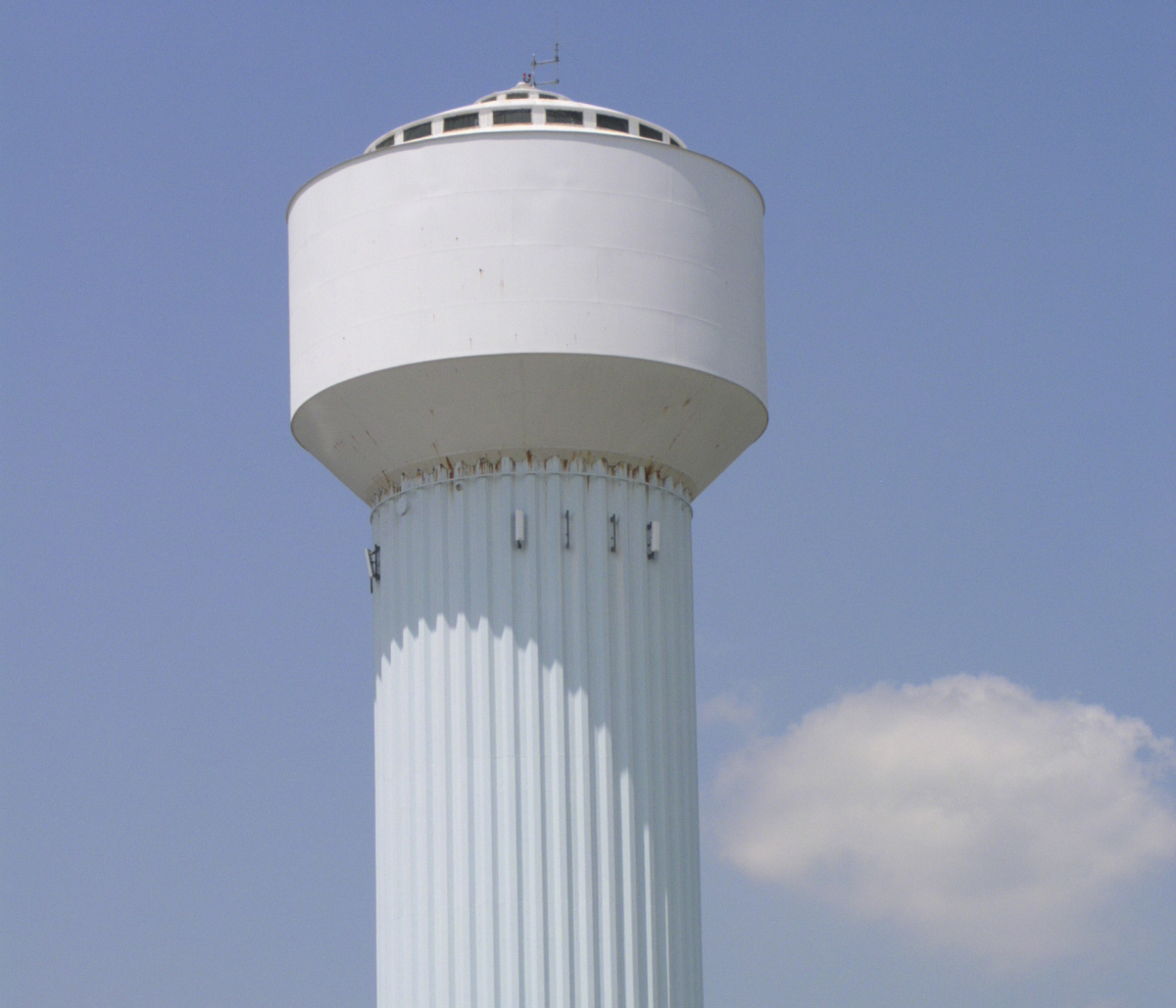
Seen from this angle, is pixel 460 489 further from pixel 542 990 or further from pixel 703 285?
pixel 542 990

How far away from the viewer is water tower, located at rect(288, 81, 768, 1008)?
20438mm

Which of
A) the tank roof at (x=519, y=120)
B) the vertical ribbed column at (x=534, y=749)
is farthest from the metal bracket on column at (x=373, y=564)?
the tank roof at (x=519, y=120)

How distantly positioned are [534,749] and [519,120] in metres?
6.34

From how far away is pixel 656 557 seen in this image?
71.2 feet

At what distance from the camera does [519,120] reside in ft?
71.3

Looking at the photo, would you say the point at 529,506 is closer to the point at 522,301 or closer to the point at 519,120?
the point at 522,301

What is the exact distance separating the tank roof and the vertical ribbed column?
135 inches

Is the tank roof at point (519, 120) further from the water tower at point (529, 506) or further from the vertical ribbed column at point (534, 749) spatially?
the vertical ribbed column at point (534, 749)

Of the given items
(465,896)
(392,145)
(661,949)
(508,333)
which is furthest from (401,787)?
(392,145)

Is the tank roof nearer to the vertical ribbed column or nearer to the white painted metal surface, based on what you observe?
the white painted metal surface

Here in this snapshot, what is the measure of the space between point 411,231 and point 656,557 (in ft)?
13.4

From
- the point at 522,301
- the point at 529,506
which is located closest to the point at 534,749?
the point at 529,506

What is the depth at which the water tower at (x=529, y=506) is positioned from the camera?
20438mm

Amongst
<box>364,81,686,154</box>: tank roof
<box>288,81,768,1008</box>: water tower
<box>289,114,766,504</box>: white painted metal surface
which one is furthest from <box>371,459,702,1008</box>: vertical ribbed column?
<box>364,81,686,154</box>: tank roof
